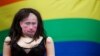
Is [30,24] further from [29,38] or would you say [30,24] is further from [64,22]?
[64,22]

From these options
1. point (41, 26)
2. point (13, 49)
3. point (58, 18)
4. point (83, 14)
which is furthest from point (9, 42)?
point (83, 14)

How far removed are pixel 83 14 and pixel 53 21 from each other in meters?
0.16

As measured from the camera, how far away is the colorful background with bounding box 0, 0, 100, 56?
1449 millimetres

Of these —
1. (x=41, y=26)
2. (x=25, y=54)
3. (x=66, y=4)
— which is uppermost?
(x=66, y=4)

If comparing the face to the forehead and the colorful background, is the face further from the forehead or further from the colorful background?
the colorful background

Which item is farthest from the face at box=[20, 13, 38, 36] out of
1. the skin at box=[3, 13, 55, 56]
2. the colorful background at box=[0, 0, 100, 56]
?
the colorful background at box=[0, 0, 100, 56]

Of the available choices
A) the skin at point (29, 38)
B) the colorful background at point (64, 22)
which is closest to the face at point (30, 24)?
the skin at point (29, 38)

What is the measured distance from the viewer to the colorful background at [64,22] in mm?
1449

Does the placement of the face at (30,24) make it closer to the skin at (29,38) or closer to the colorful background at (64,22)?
the skin at (29,38)

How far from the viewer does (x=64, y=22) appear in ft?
4.78

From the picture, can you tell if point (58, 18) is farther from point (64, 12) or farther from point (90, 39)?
point (90, 39)

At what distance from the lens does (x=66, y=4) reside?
4.82 ft

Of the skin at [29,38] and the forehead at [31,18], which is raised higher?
the forehead at [31,18]

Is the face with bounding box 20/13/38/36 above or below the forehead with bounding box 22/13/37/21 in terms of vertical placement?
below
